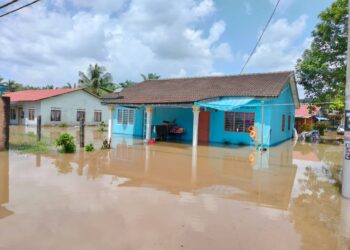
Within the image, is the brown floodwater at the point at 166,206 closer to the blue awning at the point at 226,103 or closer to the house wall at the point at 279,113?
the blue awning at the point at 226,103

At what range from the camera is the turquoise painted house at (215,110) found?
49.8ft

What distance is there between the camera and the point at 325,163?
38.4 ft

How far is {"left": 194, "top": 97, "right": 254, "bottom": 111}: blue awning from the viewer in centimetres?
1391

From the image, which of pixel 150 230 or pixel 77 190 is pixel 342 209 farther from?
pixel 77 190

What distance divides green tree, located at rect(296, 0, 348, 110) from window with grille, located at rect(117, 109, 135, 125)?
12.8 meters

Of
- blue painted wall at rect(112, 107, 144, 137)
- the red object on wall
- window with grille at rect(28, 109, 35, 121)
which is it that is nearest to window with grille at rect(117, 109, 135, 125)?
blue painted wall at rect(112, 107, 144, 137)

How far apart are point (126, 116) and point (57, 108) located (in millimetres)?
11427

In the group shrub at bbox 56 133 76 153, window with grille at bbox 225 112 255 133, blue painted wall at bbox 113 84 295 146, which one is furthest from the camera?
window with grille at bbox 225 112 255 133

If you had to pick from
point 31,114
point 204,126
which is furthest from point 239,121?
point 31,114

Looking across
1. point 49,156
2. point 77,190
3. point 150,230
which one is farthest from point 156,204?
point 49,156

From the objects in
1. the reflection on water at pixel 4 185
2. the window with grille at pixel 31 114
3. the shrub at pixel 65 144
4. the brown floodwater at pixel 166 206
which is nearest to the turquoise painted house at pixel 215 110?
the shrub at pixel 65 144

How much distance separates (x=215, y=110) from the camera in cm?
1759

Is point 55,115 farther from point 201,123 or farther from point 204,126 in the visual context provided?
point 204,126

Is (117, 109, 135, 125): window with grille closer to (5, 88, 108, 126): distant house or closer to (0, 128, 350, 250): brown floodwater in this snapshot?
(5, 88, 108, 126): distant house
